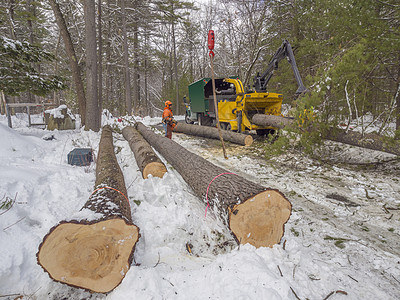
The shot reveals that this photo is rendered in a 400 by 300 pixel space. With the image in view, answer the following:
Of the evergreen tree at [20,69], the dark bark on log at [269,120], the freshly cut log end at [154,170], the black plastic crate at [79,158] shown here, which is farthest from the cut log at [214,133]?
the evergreen tree at [20,69]

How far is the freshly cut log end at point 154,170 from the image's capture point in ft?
13.8

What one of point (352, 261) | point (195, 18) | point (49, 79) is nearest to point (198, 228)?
point (352, 261)

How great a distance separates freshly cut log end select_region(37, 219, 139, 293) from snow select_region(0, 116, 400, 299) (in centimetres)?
14

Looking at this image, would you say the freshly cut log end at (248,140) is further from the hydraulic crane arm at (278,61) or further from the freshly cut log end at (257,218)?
the freshly cut log end at (257,218)

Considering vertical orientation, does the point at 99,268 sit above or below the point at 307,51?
below

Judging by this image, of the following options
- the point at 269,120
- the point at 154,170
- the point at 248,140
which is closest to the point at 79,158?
the point at 154,170

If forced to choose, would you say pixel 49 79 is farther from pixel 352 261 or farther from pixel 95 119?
pixel 352 261

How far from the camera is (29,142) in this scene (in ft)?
18.1

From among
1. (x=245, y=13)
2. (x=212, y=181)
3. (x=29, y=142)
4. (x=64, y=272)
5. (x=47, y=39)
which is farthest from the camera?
(x=47, y=39)

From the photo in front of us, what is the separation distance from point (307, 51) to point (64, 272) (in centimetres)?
1174

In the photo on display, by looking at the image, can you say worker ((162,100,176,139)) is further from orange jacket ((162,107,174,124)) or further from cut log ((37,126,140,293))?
cut log ((37,126,140,293))

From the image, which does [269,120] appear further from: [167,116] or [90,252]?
[90,252]

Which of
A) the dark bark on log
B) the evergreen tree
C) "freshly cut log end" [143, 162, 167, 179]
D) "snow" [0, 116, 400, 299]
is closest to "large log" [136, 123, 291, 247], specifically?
"snow" [0, 116, 400, 299]

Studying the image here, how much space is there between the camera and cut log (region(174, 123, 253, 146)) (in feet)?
24.7
